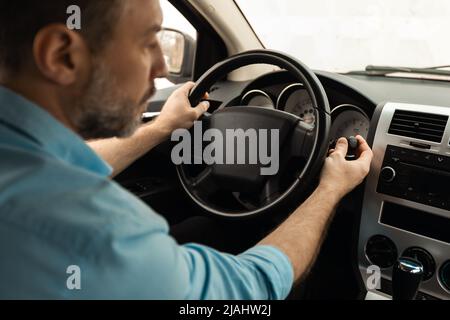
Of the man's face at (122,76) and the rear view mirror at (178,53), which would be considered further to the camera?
the rear view mirror at (178,53)

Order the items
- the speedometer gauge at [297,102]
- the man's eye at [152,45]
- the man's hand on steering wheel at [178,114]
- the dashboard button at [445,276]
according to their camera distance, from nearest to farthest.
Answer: the man's eye at [152,45] → the dashboard button at [445,276] → the man's hand on steering wheel at [178,114] → the speedometer gauge at [297,102]

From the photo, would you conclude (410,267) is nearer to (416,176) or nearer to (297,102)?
(416,176)

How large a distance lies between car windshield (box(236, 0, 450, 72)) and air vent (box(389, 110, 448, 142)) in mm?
481

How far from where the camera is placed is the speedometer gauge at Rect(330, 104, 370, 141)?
1.65m

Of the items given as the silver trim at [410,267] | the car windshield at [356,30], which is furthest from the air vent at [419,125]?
the car windshield at [356,30]

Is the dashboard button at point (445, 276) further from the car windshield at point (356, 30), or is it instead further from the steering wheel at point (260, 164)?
the car windshield at point (356, 30)

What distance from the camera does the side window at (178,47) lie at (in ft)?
7.14

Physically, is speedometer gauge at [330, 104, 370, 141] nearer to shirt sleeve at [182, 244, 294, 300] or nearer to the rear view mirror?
shirt sleeve at [182, 244, 294, 300]

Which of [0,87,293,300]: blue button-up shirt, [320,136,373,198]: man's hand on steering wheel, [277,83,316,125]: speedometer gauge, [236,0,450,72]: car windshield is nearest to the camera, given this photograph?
[0,87,293,300]: blue button-up shirt

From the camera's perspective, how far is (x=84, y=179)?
0.70m

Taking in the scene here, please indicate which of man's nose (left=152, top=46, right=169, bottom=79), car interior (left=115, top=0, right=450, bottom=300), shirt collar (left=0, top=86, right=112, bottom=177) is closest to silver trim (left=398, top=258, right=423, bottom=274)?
car interior (left=115, top=0, right=450, bottom=300)

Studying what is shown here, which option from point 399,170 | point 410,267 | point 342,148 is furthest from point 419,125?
point 410,267
